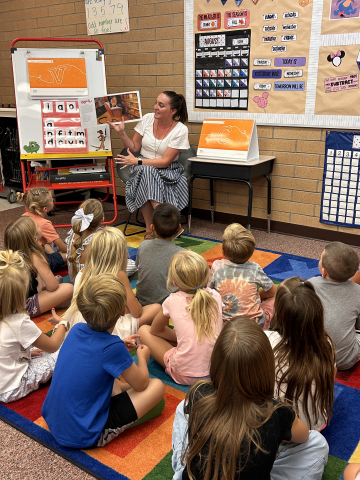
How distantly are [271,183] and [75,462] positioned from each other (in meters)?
2.93

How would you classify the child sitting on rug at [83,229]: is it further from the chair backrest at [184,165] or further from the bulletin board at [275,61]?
the bulletin board at [275,61]

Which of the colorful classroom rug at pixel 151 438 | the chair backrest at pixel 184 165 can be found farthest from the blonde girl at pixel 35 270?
the chair backrest at pixel 184 165

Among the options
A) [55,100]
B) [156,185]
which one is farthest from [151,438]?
[55,100]

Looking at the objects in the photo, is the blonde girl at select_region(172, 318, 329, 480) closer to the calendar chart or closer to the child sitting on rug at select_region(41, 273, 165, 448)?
the child sitting on rug at select_region(41, 273, 165, 448)

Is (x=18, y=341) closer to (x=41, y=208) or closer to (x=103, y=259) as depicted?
(x=103, y=259)

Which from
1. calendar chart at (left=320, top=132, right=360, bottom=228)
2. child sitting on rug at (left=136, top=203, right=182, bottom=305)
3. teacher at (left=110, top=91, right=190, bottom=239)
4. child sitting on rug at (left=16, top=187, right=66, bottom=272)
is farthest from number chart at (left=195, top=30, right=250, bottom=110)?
child sitting on rug at (left=136, top=203, right=182, bottom=305)

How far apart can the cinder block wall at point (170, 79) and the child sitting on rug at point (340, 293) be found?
5.89 feet

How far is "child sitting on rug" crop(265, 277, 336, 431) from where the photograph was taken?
4.77ft

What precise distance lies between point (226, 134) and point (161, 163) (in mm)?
600

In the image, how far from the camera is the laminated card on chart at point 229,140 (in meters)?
3.68

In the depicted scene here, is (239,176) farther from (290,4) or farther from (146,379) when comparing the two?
(146,379)

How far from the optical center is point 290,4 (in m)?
3.45

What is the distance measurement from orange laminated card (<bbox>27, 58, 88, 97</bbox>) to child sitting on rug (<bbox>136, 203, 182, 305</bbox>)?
2125 mm

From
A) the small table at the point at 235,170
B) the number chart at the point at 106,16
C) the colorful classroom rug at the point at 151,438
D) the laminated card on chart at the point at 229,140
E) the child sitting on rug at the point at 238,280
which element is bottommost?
the colorful classroom rug at the point at 151,438
